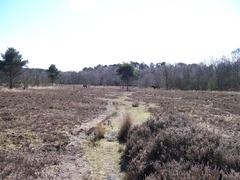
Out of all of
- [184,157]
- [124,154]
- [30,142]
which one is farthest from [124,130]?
[184,157]

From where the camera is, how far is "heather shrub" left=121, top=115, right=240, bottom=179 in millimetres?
7043

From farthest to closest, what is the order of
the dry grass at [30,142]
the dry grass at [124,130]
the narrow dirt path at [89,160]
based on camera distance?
the dry grass at [124,130], the dry grass at [30,142], the narrow dirt path at [89,160]

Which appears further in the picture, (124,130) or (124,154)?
(124,130)

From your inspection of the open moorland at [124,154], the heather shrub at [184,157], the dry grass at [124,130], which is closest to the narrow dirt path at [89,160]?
the open moorland at [124,154]

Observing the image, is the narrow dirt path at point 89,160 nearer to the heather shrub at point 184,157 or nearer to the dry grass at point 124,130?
the dry grass at point 124,130

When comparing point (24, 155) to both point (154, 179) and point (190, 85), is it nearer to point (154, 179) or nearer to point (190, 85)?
point (154, 179)

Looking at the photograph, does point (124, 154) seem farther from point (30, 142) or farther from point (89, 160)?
point (30, 142)

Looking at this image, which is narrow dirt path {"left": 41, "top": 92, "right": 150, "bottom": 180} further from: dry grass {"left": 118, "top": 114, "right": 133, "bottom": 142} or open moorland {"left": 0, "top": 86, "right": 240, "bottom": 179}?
dry grass {"left": 118, "top": 114, "right": 133, "bottom": 142}

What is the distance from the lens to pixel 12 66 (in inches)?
2601

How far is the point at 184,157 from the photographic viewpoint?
844 cm

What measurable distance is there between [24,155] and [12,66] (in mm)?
57949

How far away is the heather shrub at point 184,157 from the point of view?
277 inches

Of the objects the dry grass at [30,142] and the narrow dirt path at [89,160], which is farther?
the dry grass at [30,142]

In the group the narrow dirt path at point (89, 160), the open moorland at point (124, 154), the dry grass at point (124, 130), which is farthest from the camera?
the dry grass at point (124, 130)
